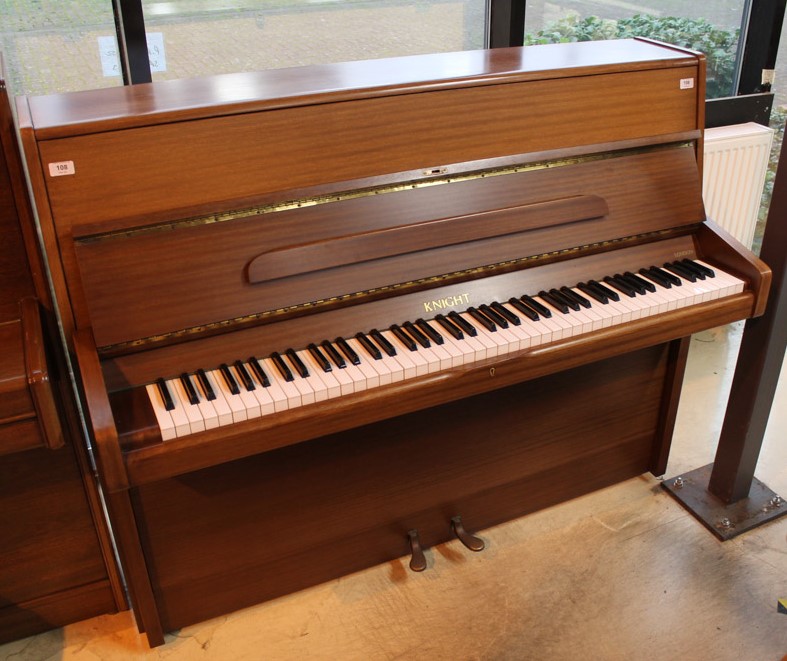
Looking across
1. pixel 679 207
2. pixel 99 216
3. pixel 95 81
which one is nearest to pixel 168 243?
pixel 99 216

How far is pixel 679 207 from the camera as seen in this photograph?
6.86ft

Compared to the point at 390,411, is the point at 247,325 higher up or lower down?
higher up

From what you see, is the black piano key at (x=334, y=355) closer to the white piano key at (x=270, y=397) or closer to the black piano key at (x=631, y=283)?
the white piano key at (x=270, y=397)

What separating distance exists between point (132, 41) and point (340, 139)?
1.08 m

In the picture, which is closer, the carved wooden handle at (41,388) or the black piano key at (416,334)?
the carved wooden handle at (41,388)

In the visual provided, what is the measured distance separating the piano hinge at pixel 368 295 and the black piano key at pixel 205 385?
8cm

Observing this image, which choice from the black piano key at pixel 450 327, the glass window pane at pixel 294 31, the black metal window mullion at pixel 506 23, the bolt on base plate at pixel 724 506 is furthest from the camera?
the black metal window mullion at pixel 506 23

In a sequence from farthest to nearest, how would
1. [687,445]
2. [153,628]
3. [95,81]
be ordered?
[687,445] < [95,81] < [153,628]

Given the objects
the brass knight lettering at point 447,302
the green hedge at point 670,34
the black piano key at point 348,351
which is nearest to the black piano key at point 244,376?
the black piano key at point 348,351

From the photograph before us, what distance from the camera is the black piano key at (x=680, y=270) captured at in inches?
78.9

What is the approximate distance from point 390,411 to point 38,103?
105 cm

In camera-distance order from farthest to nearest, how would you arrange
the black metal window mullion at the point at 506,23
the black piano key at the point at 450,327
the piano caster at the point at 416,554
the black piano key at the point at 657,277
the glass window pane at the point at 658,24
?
the glass window pane at the point at 658,24 < the black metal window mullion at the point at 506,23 < the piano caster at the point at 416,554 < the black piano key at the point at 657,277 < the black piano key at the point at 450,327

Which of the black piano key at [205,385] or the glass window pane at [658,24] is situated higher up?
the glass window pane at [658,24]

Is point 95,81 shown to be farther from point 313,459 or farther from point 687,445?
point 687,445
